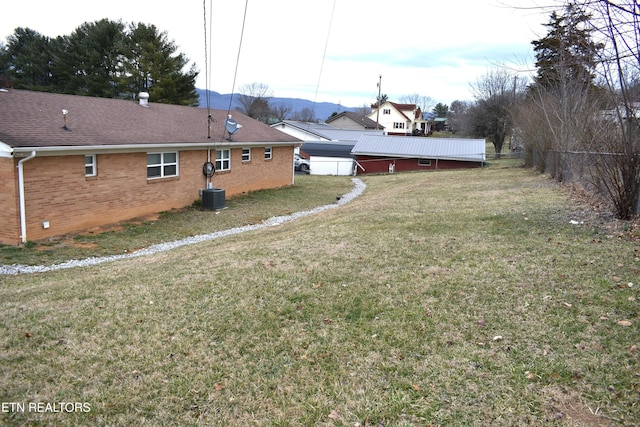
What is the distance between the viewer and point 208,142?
54.0 feet

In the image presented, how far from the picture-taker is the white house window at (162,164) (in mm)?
14469

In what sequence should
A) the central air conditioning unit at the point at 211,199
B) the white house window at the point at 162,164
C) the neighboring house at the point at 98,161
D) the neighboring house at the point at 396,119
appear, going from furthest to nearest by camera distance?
the neighboring house at the point at 396,119 < the central air conditioning unit at the point at 211,199 < the white house window at the point at 162,164 < the neighboring house at the point at 98,161

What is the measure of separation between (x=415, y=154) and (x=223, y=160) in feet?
59.0

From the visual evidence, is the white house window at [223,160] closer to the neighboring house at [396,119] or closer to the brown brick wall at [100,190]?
the brown brick wall at [100,190]

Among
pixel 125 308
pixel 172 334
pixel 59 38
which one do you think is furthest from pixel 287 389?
pixel 59 38

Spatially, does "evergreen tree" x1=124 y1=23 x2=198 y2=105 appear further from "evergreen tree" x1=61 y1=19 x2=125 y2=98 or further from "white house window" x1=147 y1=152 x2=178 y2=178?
"white house window" x1=147 y1=152 x2=178 y2=178

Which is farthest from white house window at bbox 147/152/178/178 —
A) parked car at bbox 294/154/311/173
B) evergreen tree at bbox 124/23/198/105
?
evergreen tree at bbox 124/23/198/105

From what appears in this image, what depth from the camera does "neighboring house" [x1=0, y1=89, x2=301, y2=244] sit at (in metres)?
10.4

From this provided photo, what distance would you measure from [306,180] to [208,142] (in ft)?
36.9

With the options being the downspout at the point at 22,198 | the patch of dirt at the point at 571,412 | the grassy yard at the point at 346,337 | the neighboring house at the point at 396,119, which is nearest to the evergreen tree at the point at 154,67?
the downspout at the point at 22,198

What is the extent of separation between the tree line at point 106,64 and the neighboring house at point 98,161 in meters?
20.9

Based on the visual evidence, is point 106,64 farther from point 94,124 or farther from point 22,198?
point 22,198

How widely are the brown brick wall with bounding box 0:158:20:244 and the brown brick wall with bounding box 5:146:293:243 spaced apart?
53 mm

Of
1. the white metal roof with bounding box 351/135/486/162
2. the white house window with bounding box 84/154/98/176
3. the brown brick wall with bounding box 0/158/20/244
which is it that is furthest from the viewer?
the white metal roof with bounding box 351/135/486/162
